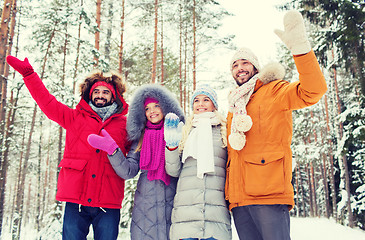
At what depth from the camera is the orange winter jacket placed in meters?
2.27

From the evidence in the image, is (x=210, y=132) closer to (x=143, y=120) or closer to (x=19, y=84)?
(x=143, y=120)

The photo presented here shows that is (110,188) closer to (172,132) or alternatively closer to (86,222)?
(86,222)

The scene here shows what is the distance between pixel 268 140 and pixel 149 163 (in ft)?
4.72

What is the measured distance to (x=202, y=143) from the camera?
2959 mm

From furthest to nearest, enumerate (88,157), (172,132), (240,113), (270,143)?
1. (88,157)
2. (172,132)
3. (240,113)
4. (270,143)

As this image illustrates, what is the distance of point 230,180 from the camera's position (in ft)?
8.82

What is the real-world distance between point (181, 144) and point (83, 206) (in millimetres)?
1325

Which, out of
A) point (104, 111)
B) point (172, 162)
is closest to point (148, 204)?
point (172, 162)

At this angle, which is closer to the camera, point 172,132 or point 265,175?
point 265,175

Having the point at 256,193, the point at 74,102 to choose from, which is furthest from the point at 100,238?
the point at 74,102

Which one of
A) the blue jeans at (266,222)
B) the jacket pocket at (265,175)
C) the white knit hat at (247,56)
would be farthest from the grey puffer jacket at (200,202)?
the white knit hat at (247,56)

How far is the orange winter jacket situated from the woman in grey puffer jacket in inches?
6.4

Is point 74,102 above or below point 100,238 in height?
above

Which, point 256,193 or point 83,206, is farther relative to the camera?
point 83,206
